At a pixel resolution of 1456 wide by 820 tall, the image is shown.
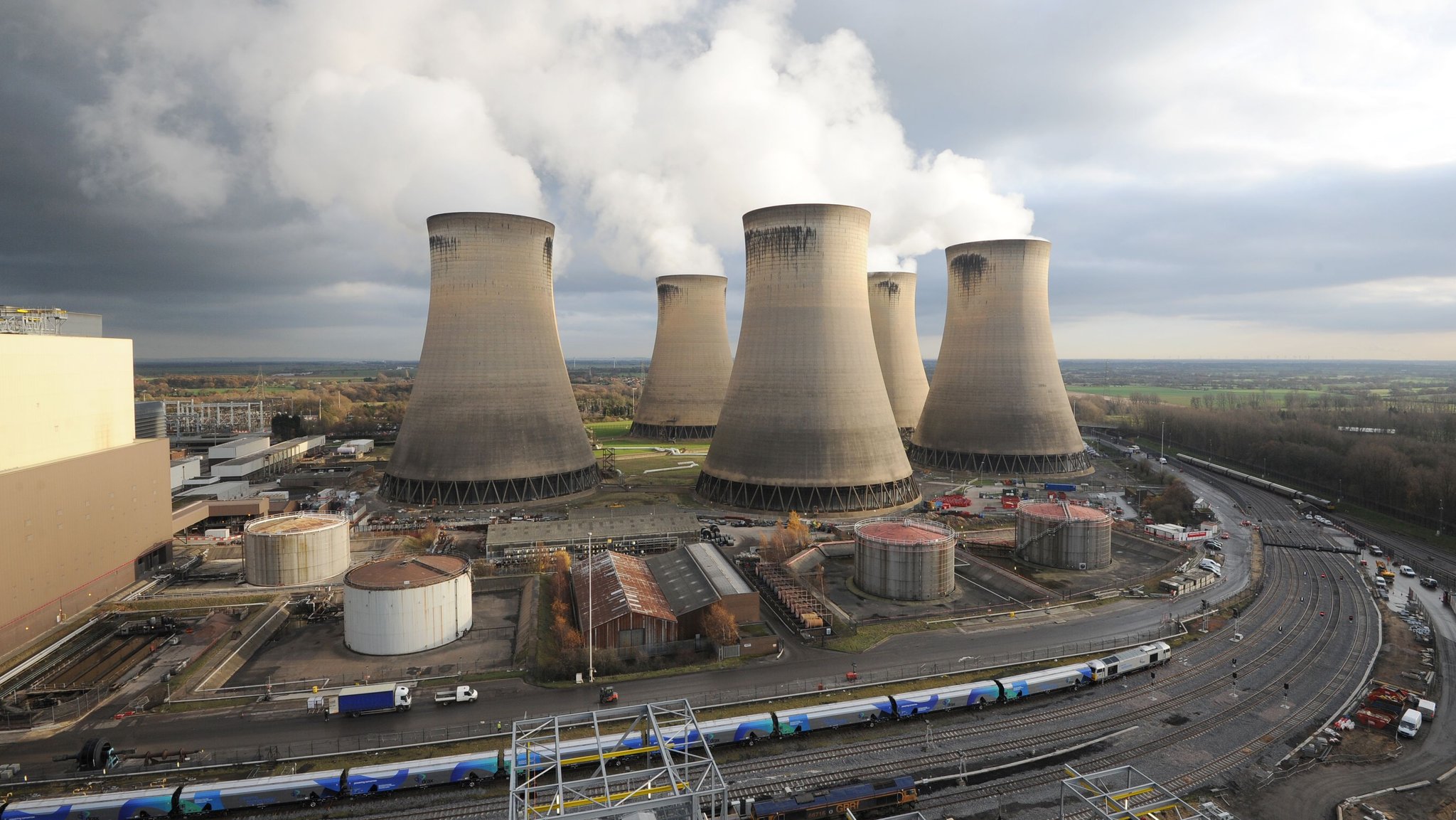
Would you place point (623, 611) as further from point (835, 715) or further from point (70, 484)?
point (70, 484)

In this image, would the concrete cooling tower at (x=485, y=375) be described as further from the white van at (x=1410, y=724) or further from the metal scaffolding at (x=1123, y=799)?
the white van at (x=1410, y=724)

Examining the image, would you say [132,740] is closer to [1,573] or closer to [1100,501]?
[1,573]

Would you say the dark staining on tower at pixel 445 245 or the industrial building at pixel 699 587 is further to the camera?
the dark staining on tower at pixel 445 245

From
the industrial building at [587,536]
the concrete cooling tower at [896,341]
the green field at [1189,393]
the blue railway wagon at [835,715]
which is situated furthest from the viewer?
the green field at [1189,393]

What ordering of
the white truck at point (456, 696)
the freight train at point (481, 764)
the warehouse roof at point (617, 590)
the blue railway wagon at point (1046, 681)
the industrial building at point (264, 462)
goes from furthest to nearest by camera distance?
the industrial building at point (264, 462)
the warehouse roof at point (617, 590)
the blue railway wagon at point (1046, 681)
the white truck at point (456, 696)
the freight train at point (481, 764)

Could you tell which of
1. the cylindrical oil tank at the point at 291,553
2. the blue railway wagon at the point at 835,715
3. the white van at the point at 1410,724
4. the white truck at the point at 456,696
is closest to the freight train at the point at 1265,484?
the white van at the point at 1410,724

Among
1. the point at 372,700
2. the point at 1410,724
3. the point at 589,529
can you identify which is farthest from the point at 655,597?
the point at 1410,724

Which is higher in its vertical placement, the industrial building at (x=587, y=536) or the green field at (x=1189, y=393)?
the green field at (x=1189, y=393)

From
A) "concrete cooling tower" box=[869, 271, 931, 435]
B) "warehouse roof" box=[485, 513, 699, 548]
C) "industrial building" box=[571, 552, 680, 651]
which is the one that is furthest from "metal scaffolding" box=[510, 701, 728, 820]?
"concrete cooling tower" box=[869, 271, 931, 435]

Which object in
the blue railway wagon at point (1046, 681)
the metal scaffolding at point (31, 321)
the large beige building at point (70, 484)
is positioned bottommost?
the blue railway wagon at point (1046, 681)
